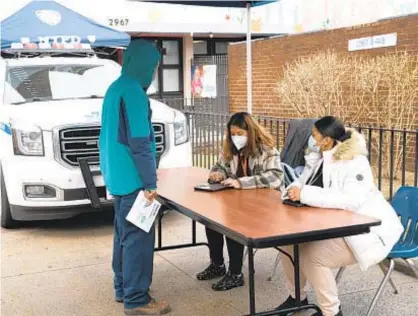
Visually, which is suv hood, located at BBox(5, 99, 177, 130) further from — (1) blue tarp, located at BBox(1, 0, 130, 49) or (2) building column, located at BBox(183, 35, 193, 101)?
(2) building column, located at BBox(183, 35, 193, 101)

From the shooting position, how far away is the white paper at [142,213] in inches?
170

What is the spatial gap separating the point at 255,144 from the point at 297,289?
1286mm

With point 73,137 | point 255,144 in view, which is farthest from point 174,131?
point 255,144

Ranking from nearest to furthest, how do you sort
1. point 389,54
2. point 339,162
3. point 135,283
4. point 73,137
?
point 339,162 → point 135,283 → point 73,137 → point 389,54

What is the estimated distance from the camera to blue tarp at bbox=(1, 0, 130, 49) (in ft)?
33.0

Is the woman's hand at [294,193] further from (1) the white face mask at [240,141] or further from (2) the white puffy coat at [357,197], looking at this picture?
(1) the white face mask at [240,141]

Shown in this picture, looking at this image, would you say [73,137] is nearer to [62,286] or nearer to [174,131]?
[174,131]

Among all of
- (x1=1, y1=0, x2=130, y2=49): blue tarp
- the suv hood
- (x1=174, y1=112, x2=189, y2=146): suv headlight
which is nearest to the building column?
Answer: (x1=1, y1=0, x2=130, y2=49): blue tarp

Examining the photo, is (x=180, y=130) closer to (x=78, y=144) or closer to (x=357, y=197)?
(x=78, y=144)

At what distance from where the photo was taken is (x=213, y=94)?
17.5m

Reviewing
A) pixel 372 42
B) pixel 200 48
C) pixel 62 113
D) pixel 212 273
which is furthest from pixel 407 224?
pixel 200 48

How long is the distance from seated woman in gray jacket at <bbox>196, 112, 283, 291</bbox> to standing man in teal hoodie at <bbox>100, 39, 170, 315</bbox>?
2.37 ft

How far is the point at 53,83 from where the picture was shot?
25.9 ft

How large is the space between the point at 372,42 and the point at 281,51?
2784 mm
